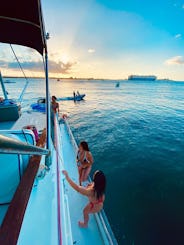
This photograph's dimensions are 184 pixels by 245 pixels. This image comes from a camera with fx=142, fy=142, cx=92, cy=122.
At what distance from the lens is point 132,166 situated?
6.45m

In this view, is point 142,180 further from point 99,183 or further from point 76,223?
point 99,183

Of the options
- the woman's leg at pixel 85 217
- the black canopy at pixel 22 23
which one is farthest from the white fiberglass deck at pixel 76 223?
the black canopy at pixel 22 23

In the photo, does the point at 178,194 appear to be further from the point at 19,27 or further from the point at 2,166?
the point at 19,27

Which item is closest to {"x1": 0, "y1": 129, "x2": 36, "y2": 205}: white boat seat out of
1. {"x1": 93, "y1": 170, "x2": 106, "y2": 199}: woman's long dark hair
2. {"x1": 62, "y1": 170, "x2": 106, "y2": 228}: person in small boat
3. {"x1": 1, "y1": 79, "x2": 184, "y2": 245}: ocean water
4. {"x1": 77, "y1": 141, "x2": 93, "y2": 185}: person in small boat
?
{"x1": 62, "y1": 170, "x2": 106, "y2": 228}: person in small boat

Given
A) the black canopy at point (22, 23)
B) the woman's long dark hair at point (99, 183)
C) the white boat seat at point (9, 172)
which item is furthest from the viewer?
the woman's long dark hair at point (99, 183)

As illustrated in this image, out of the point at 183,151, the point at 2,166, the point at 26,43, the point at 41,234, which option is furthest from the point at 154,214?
the point at 26,43

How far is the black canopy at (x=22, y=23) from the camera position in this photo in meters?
1.93

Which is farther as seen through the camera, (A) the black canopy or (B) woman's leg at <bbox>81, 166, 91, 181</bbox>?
(B) woman's leg at <bbox>81, 166, 91, 181</bbox>

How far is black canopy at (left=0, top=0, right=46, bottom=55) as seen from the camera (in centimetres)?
193

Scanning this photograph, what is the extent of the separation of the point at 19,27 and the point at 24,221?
298 centimetres

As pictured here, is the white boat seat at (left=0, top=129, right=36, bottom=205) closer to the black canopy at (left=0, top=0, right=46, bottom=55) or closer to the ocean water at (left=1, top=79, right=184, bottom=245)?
the black canopy at (left=0, top=0, right=46, bottom=55)

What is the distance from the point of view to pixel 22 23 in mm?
2365

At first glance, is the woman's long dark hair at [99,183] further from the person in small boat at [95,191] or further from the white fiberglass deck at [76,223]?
the white fiberglass deck at [76,223]

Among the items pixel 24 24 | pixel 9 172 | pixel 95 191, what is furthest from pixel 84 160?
pixel 24 24
